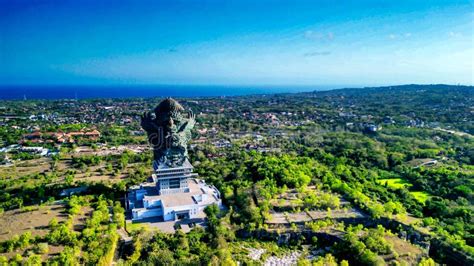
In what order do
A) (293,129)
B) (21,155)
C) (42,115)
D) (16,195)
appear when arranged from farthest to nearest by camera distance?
1. (42,115)
2. (293,129)
3. (21,155)
4. (16,195)

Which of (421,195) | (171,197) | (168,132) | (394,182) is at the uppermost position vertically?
(168,132)

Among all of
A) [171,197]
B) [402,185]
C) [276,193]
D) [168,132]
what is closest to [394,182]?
[402,185]

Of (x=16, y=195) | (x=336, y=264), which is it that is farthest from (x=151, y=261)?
(x=16, y=195)

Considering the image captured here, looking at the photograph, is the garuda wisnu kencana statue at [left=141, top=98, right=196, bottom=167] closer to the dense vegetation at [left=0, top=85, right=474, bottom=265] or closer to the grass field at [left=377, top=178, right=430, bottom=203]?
the dense vegetation at [left=0, top=85, right=474, bottom=265]

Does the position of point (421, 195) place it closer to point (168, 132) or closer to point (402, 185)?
point (402, 185)

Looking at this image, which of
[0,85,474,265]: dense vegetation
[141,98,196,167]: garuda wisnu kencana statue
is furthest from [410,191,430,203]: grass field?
[141,98,196,167]: garuda wisnu kencana statue

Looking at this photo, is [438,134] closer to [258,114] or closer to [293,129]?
[293,129]

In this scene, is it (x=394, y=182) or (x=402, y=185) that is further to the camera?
(x=394, y=182)

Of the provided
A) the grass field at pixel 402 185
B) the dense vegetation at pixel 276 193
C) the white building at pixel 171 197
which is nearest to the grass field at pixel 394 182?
the grass field at pixel 402 185
